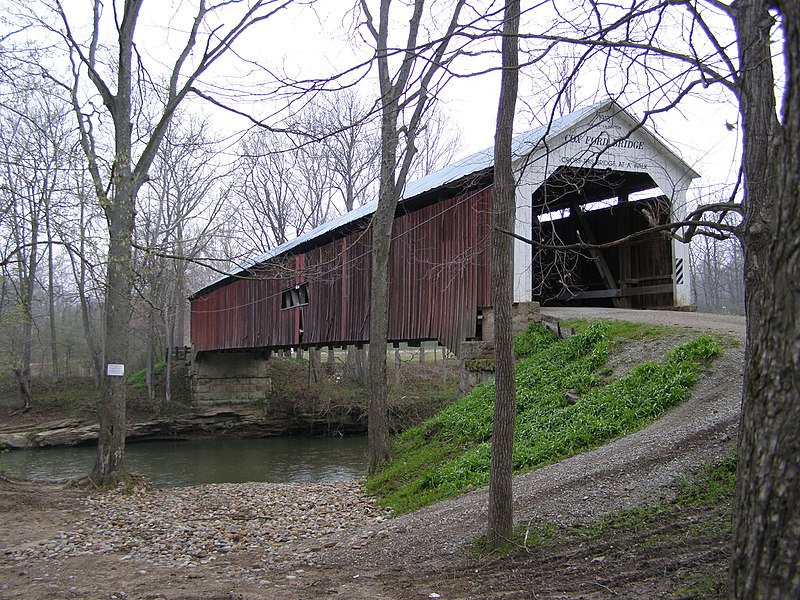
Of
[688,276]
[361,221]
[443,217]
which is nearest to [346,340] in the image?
[361,221]

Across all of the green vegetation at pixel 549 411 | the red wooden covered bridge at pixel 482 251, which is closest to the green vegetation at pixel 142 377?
the red wooden covered bridge at pixel 482 251

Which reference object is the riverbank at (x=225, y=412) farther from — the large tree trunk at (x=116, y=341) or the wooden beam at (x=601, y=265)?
the large tree trunk at (x=116, y=341)

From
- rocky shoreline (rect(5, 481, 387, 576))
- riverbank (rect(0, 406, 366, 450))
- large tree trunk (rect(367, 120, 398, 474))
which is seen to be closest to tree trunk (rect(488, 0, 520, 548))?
rocky shoreline (rect(5, 481, 387, 576))

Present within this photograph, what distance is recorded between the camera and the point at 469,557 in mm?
4473

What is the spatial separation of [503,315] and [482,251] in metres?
5.73

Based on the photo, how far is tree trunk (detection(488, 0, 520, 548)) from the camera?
4.44m

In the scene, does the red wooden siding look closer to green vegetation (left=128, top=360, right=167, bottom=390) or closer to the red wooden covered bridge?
the red wooden covered bridge

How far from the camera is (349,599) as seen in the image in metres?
3.96

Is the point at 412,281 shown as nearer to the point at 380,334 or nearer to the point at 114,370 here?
the point at 380,334

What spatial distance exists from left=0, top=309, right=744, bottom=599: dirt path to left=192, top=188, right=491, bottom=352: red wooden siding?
3.37m

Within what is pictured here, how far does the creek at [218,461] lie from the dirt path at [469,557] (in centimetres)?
747

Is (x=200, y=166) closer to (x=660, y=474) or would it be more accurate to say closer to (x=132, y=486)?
(x=132, y=486)

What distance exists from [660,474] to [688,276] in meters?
7.70

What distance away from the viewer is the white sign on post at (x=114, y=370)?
9461 mm
